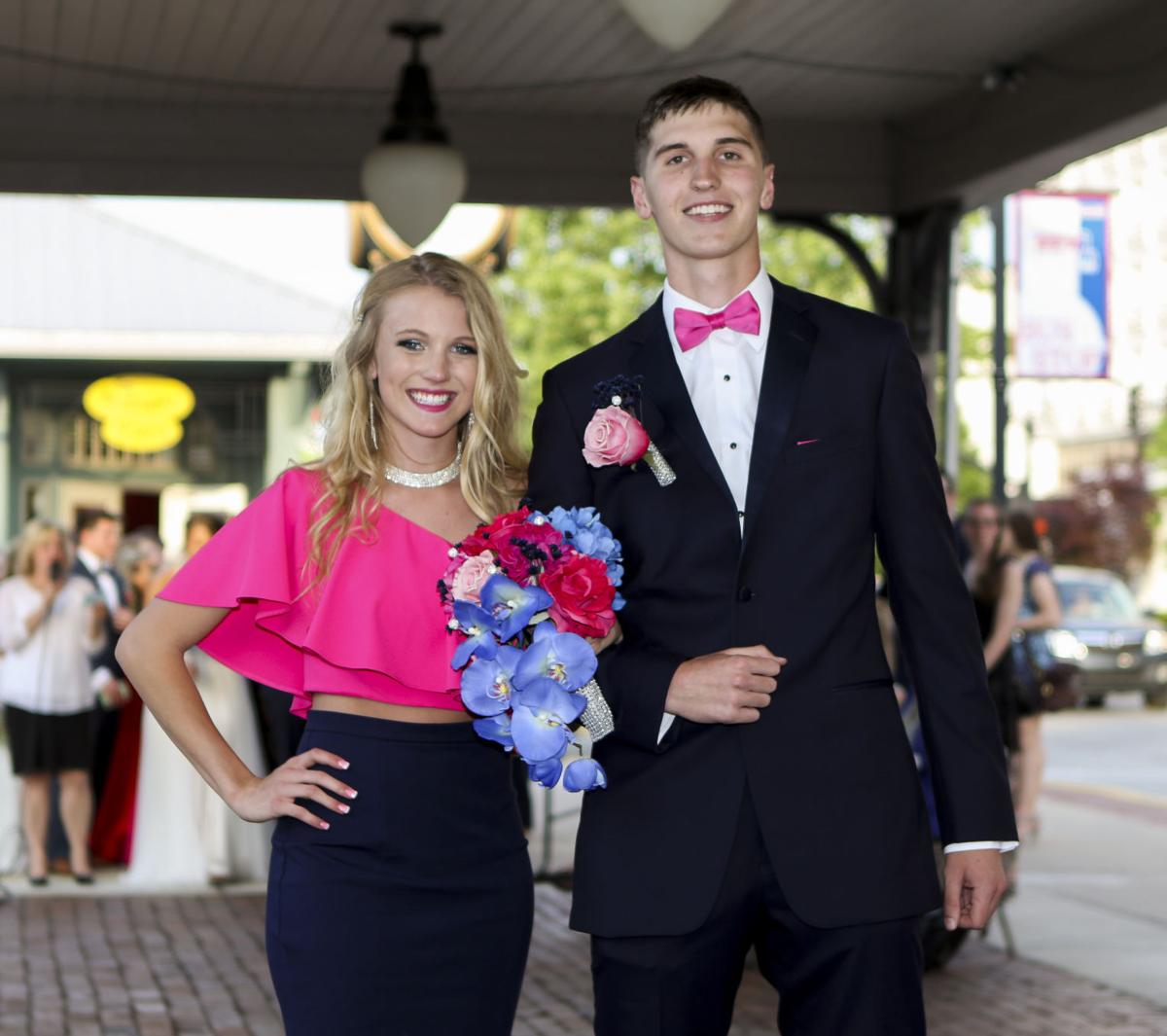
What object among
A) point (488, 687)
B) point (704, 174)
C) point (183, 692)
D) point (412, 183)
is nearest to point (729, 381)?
point (704, 174)

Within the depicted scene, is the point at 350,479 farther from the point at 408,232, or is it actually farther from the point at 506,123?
the point at 506,123

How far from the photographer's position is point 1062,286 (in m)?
15.4

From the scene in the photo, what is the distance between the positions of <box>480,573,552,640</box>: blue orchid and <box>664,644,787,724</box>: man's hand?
0.88ft

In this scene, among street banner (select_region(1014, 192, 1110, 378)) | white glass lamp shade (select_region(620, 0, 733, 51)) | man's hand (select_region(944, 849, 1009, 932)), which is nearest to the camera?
man's hand (select_region(944, 849, 1009, 932))

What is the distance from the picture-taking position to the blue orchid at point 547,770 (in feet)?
9.14

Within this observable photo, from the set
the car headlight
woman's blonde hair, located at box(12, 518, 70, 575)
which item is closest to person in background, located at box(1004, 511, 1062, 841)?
woman's blonde hair, located at box(12, 518, 70, 575)

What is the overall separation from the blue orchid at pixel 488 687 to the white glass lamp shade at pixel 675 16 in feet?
10.8

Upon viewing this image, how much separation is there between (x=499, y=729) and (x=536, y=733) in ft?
0.31

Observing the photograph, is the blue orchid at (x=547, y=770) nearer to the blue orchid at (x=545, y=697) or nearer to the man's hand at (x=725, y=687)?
the blue orchid at (x=545, y=697)

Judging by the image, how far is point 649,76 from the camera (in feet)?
30.1

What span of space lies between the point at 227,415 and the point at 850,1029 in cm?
2170

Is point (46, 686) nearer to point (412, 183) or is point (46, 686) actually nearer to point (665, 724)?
point (412, 183)

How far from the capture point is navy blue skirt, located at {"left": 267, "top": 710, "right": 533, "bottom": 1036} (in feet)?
10.7

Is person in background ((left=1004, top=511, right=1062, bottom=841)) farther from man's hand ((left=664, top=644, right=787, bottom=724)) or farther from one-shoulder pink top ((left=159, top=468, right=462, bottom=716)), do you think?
man's hand ((left=664, top=644, right=787, bottom=724))
